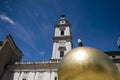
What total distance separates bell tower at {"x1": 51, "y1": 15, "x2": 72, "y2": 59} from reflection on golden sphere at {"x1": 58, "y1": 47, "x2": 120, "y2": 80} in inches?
1073

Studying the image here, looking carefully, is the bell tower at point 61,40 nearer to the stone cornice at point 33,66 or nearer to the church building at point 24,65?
the church building at point 24,65

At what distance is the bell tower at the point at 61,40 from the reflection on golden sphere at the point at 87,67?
1073 inches

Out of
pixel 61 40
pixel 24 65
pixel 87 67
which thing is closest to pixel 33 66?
pixel 24 65

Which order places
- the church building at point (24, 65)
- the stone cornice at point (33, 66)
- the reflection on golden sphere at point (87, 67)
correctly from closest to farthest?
the reflection on golden sphere at point (87, 67), the church building at point (24, 65), the stone cornice at point (33, 66)

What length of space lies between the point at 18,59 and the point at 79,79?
100 feet

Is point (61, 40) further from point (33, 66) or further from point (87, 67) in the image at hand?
point (87, 67)

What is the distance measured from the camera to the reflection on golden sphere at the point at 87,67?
8.85 ft

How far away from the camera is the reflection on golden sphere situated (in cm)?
270

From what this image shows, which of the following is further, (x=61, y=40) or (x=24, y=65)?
(x=61, y=40)

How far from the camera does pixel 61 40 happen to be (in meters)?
33.3

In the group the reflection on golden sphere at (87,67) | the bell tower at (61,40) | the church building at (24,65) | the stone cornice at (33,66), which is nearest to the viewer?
the reflection on golden sphere at (87,67)

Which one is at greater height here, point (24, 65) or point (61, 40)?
point (61, 40)

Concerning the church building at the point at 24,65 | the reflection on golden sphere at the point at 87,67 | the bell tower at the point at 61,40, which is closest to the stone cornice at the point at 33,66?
the church building at the point at 24,65

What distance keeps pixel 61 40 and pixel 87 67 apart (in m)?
30.6
